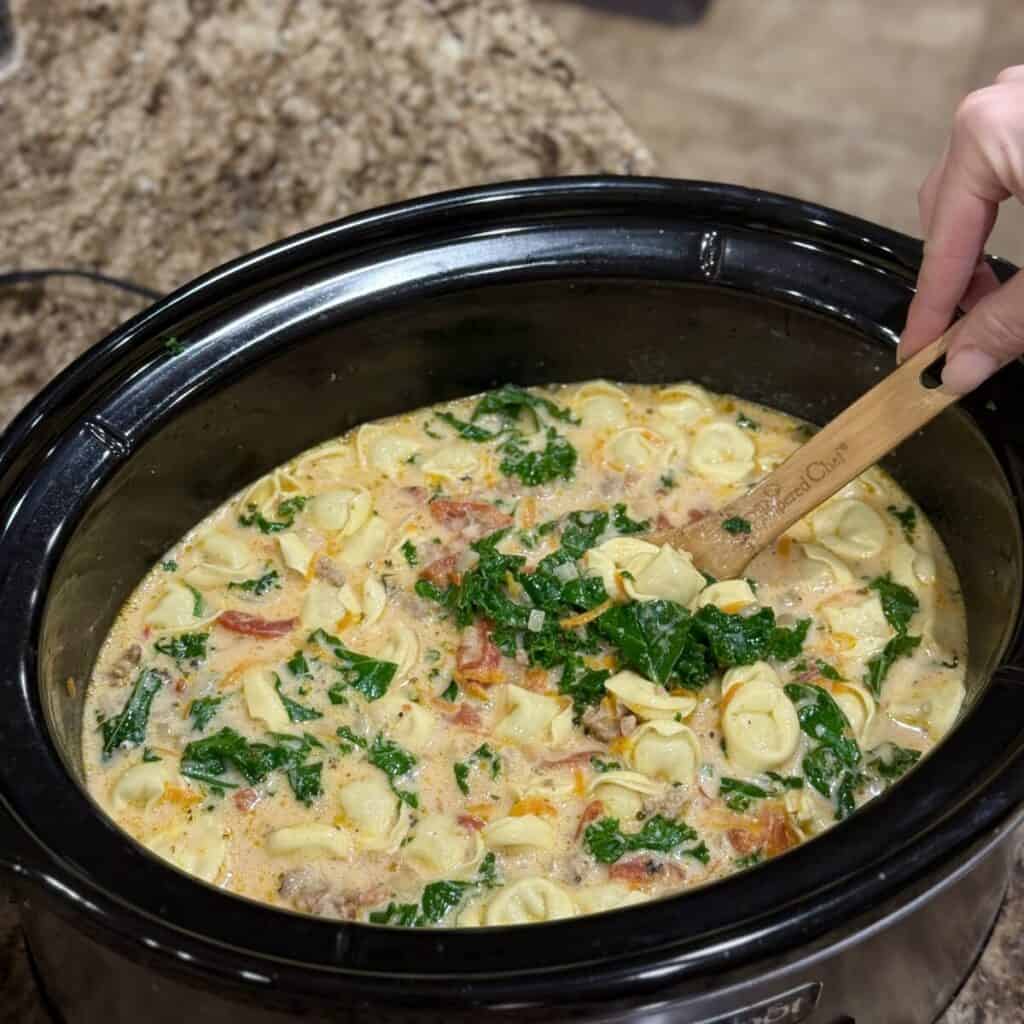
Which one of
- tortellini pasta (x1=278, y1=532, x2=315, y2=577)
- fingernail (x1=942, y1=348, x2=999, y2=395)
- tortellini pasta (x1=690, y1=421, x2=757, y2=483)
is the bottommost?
tortellini pasta (x1=278, y1=532, x2=315, y2=577)

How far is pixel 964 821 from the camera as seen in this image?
4.71 feet

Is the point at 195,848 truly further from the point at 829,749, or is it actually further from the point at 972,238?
the point at 972,238

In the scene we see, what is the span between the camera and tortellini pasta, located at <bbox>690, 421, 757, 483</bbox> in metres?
2.36

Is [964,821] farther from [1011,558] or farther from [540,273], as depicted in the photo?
[540,273]

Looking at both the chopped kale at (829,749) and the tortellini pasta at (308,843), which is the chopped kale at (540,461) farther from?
the tortellini pasta at (308,843)

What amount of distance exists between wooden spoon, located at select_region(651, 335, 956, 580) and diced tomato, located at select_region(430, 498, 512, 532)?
0.28 meters

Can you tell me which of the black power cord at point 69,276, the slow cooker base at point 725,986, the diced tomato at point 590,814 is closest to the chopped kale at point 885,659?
the slow cooker base at point 725,986

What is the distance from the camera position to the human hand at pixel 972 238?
1662mm

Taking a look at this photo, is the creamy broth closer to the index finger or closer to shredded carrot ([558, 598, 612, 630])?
shredded carrot ([558, 598, 612, 630])

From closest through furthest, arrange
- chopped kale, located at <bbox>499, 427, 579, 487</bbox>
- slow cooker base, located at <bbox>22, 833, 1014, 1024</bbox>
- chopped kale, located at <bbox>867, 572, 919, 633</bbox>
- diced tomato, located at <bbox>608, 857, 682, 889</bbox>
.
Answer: slow cooker base, located at <bbox>22, 833, 1014, 1024</bbox>, diced tomato, located at <bbox>608, 857, 682, 889</bbox>, chopped kale, located at <bbox>867, 572, 919, 633</bbox>, chopped kale, located at <bbox>499, 427, 579, 487</bbox>

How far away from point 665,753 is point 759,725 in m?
0.15

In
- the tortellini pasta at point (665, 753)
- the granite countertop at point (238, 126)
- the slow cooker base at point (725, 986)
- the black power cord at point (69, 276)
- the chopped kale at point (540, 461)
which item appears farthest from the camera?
the granite countertop at point (238, 126)

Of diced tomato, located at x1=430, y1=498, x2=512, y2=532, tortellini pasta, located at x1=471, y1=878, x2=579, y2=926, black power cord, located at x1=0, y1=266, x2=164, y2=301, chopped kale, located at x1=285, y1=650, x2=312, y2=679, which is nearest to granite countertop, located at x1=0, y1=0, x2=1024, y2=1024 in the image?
black power cord, located at x1=0, y1=266, x2=164, y2=301

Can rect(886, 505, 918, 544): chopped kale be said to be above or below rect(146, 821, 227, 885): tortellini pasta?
above
